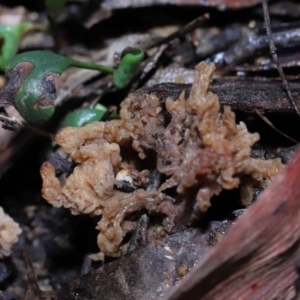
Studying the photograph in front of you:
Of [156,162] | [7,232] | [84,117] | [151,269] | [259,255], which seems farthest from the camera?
[84,117]

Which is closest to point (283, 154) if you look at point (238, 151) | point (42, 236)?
point (238, 151)

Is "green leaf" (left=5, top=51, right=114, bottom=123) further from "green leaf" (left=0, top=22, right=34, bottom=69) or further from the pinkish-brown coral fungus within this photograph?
"green leaf" (left=0, top=22, right=34, bottom=69)

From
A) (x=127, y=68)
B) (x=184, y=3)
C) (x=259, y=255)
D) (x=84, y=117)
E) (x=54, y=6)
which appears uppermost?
(x=54, y=6)

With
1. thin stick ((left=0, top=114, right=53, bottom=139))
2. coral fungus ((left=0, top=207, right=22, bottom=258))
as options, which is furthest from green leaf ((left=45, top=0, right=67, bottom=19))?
coral fungus ((left=0, top=207, right=22, bottom=258))

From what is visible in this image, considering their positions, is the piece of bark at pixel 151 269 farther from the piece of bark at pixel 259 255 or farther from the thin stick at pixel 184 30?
the thin stick at pixel 184 30

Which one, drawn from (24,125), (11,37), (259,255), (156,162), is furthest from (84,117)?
(259,255)

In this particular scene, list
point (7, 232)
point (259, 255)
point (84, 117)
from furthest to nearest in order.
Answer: point (84, 117), point (7, 232), point (259, 255)

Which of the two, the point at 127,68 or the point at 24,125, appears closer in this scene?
the point at 24,125

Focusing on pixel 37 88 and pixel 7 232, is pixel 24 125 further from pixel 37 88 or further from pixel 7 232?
pixel 7 232
